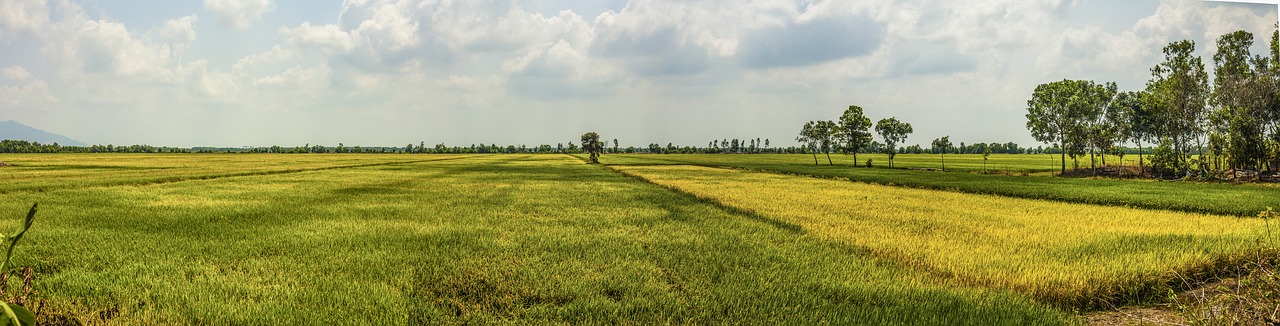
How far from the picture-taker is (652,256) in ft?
25.6

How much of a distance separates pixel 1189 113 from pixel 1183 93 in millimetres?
1403

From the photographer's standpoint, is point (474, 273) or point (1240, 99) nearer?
point (474, 273)

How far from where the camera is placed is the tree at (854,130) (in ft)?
210

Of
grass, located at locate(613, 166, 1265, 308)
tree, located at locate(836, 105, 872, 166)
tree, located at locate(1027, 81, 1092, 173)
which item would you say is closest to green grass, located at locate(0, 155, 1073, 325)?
grass, located at locate(613, 166, 1265, 308)

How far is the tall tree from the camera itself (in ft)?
105

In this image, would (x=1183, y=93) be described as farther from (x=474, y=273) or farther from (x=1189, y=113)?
(x=474, y=273)

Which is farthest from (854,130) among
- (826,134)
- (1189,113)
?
(1189,113)

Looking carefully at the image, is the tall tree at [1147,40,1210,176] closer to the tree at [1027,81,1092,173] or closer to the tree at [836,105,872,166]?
the tree at [1027,81,1092,173]

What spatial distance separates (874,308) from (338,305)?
5.39m

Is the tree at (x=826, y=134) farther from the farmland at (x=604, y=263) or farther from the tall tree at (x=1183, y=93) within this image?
the farmland at (x=604, y=263)

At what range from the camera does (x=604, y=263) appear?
23.9 ft

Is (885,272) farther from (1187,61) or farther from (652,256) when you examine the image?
(1187,61)

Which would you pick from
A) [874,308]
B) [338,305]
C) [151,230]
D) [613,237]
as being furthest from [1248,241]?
[151,230]

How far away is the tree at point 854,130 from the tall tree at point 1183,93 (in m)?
29.3
